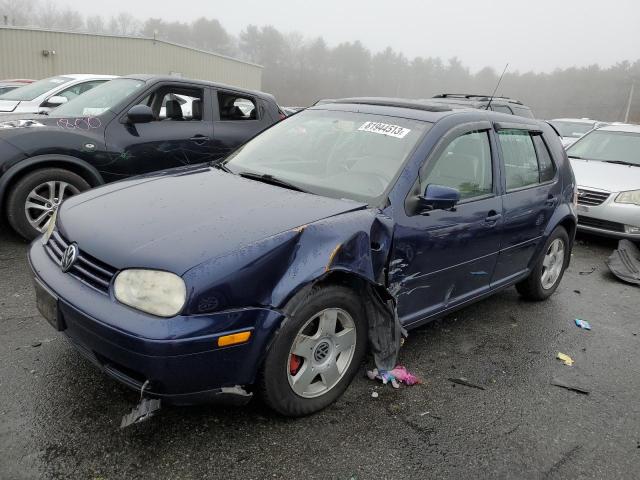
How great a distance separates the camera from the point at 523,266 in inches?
168

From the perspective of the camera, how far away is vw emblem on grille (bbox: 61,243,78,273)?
2447 millimetres

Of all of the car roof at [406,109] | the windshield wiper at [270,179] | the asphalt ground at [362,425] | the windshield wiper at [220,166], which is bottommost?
the asphalt ground at [362,425]

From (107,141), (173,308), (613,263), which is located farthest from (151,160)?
(613,263)

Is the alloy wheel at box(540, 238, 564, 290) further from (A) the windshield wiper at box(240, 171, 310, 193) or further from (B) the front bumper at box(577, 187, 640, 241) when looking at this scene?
(A) the windshield wiper at box(240, 171, 310, 193)

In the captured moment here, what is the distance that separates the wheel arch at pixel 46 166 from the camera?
4652 mm

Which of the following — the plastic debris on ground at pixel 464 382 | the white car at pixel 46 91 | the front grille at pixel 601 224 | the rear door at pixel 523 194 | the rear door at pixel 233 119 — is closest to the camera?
the plastic debris on ground at pixel 464 382

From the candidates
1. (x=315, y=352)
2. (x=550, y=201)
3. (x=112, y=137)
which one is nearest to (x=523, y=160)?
(x=550, y=201)

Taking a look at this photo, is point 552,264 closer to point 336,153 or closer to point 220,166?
point 336,153

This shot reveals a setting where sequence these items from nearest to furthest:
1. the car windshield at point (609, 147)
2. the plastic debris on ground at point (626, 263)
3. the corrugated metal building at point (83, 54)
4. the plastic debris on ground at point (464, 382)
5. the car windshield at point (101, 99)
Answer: the plastic debris on ground at point (464, 382)
the car windshield at point (101, 99)
the plastic debris on ground at point (626, 263)
the car windshield at point (609, 147)
the corrugated metal building at point (83, 54)

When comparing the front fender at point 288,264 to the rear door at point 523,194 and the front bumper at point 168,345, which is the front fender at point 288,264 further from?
the rear door at point 523,194

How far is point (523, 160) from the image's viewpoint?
4.09 meters

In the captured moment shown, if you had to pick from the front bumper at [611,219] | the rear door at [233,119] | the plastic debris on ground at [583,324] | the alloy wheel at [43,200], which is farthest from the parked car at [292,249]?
the front bumper at [611,219]

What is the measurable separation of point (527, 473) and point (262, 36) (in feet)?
268

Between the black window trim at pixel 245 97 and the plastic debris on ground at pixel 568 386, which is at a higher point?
the black window trim at pixel 245 97
